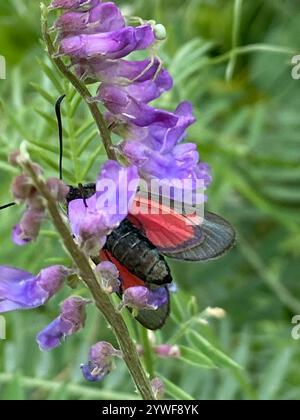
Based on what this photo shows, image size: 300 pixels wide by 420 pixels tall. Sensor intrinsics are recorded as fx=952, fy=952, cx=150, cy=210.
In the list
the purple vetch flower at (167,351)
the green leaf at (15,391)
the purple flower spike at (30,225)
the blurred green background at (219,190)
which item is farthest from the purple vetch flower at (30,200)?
the green leaf at (15,391)

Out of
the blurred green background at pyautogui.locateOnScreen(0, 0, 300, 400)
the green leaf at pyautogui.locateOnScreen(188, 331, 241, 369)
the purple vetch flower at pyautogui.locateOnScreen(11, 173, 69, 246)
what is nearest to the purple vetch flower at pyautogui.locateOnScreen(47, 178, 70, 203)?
Answer: the purple vetch flower at pyautogui.locateOnScreen(11, 173, 69, 246)

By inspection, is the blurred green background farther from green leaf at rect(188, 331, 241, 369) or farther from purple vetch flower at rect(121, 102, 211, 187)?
purple vetch flower at rect(121, 102, 211, 187)

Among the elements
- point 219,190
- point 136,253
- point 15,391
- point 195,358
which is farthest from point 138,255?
point 219,190

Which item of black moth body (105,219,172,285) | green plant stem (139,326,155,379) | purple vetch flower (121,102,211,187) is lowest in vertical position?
green plant stem (139,326,155,379)

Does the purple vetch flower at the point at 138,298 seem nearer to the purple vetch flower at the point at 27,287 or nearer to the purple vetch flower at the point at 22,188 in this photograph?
the purple vetch flower at the point at 27,287

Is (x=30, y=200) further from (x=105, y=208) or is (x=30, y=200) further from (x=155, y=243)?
(x=155, y=243)

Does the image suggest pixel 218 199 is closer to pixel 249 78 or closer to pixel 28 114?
pixel 28 114
